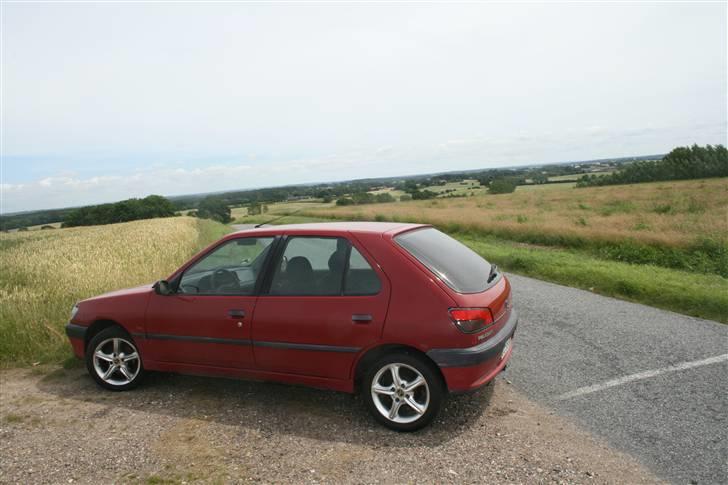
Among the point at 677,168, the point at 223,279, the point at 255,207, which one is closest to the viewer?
the point at 223,279

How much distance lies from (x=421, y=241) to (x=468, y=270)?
0.47 m

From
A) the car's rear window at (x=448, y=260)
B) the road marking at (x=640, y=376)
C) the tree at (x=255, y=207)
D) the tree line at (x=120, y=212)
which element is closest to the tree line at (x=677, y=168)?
the tree at (x=255, y=207)

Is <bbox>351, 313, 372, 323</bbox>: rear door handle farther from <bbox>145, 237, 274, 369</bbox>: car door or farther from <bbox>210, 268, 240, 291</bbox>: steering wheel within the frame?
<bbox>210, 268, 240, 291</bbox>: steering wheel

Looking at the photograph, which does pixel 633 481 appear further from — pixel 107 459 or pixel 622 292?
pixel 622 292

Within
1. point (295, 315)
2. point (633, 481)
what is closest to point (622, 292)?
point (633, 481)

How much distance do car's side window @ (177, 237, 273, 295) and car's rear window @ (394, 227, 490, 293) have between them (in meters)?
1.34

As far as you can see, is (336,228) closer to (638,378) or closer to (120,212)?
(638,378)

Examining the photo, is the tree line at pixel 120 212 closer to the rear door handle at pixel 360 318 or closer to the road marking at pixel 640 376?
the rear door handle at pixel 360 318

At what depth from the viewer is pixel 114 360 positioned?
16.1 feet

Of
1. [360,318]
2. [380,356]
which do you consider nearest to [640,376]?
[380,356]

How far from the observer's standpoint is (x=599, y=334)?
6383 mm

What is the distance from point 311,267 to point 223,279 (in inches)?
37.8

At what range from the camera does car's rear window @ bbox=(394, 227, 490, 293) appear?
3855 mm

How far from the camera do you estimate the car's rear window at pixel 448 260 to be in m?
3.86
